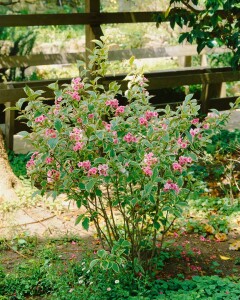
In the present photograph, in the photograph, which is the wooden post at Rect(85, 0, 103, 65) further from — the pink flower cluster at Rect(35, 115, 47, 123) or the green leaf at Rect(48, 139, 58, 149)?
the green leaf at Rect(48, 139, 58, 149)

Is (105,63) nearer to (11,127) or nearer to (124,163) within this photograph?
(124,163)

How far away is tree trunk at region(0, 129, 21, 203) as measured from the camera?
5.82 metres

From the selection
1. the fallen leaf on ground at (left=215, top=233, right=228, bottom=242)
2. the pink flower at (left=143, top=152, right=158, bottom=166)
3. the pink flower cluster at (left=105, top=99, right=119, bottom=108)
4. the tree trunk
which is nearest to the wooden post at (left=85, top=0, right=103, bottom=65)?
the tree trunk

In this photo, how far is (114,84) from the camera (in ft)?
12.9

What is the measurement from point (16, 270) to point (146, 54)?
7.37 metres

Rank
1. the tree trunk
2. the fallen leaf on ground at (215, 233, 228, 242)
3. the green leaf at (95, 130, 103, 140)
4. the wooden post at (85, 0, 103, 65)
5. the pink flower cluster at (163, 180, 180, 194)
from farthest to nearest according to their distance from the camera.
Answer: the wooden post at (85, 0, 103, 65) → the tree trunk → the fallen leaf on ground at (215, 233, 228, 242) → the pink flower cluster at (163, 180, 180, 194) → the green leaf at (95, 130, 103, 140)

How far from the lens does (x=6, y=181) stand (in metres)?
5.96

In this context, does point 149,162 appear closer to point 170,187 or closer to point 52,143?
point 170,187

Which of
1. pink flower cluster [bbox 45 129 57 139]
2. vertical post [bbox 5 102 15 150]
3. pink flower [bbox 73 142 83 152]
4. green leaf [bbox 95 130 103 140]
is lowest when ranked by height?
vertical post [bbox 5 102 15 150]

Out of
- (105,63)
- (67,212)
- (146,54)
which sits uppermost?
(105,63)

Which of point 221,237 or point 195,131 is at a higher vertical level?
point 195,131

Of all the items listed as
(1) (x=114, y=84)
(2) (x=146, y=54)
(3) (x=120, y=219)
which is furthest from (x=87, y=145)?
(2) (x=146, y=54)

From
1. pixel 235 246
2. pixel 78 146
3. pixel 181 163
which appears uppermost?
pixel 78 146

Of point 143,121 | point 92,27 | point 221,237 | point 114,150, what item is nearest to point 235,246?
point 221,237
